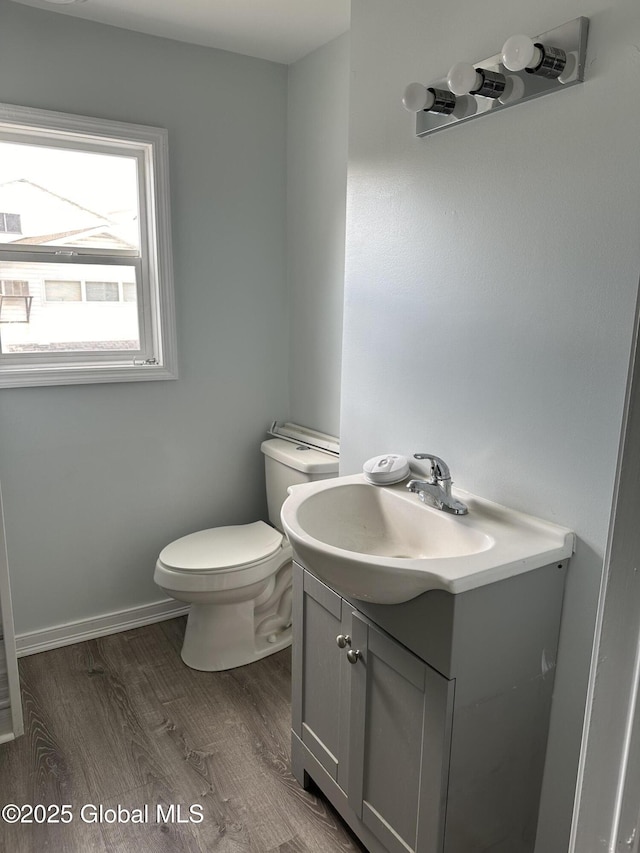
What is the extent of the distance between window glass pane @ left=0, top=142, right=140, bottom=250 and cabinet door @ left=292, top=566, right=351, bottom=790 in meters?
1.56

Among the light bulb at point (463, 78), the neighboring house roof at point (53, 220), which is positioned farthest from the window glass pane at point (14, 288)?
the light bulb at point (463, 78)

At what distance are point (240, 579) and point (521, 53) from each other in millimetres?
1790

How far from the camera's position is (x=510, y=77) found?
1286mm

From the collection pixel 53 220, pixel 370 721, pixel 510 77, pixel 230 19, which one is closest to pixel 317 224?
pixel 230 19

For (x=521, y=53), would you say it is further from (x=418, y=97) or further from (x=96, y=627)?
(x=96, y=627)

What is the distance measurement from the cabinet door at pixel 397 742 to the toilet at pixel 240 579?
2.83ft

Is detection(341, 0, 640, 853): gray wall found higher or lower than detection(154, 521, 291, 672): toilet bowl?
higher

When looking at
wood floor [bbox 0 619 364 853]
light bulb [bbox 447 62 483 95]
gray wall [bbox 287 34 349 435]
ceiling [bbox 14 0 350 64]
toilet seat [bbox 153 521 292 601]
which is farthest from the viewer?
gray wall [bbox 287 34 349 435]

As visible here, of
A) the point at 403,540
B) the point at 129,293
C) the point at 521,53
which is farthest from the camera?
the point at 129,293

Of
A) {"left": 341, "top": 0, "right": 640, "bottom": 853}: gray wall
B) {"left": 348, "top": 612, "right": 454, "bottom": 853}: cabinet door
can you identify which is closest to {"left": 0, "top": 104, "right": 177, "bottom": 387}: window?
{"left": 341, "top": 0, "right": 640, "bottom": 853}: gray wall

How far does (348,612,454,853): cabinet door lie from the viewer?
1.24 meters

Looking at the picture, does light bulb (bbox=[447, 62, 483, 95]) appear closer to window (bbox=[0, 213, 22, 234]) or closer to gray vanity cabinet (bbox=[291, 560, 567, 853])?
gray vanity cabinet (bbox=[291, 560, 567, 853])

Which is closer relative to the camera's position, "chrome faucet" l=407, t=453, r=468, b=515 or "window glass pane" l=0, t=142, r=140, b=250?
"chrome faucet" l=407, t=453, r=468, b=515

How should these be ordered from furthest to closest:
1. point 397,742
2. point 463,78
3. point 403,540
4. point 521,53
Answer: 1. point 403,540
2. point 397,742
3. point 463,78
4. point 521,53
